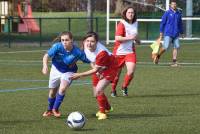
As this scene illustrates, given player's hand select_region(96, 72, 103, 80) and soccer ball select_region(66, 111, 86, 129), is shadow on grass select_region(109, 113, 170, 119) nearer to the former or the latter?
player's hand select_region(96, 72, 103, 80)

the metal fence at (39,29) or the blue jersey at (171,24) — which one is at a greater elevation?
the blue jersey at (171,24)

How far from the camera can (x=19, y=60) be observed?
2670cm

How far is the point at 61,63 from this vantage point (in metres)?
12.0

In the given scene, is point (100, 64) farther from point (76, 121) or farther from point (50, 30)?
point (50, 30)

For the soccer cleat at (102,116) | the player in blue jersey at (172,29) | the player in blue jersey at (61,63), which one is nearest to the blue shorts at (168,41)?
the player in blue jersey at (172,29)

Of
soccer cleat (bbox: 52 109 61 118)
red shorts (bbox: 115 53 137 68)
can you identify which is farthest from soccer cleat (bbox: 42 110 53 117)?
red shorts (bbox: 115 53 137 68)

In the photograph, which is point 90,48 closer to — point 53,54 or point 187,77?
point 53,54

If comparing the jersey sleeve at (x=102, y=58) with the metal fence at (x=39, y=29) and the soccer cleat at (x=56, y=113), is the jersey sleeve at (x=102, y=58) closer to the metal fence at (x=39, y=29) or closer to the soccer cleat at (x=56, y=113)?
the soccer cleat at (x=56, y=113)

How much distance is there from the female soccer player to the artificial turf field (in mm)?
281

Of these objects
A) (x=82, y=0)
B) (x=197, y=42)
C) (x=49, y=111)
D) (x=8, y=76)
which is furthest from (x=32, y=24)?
(x=49, y=111)

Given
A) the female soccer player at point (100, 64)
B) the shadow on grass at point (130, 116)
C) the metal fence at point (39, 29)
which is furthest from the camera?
the metal fence at point (39, 29)

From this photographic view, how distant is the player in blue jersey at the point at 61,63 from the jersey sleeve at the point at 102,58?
9.3 inches

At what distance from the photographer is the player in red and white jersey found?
14.7 m

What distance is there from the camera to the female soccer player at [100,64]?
38.2 feet
